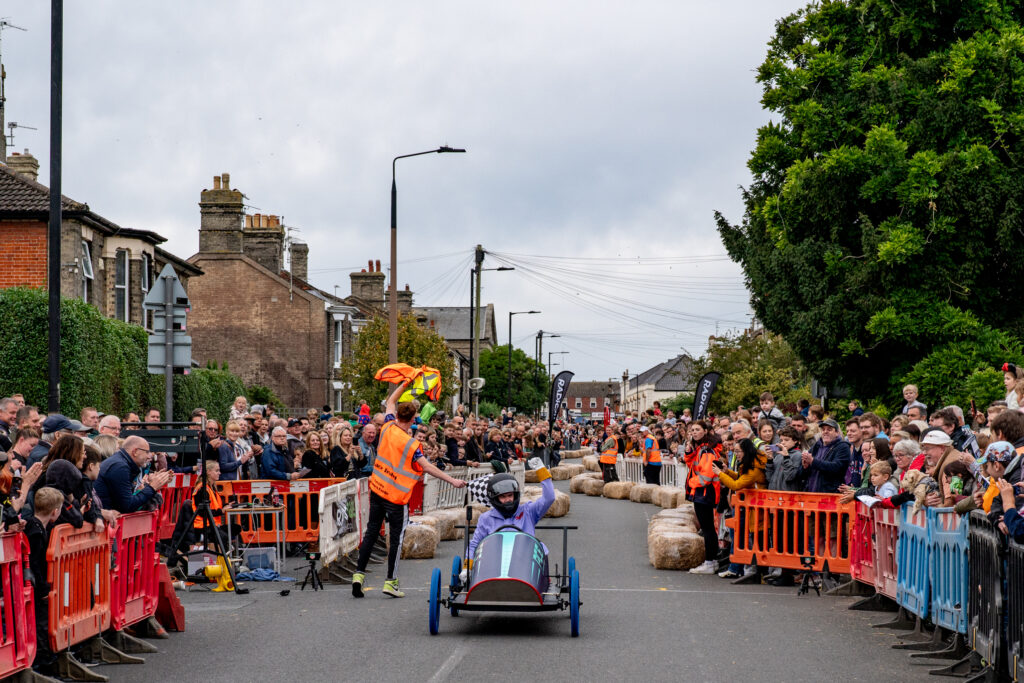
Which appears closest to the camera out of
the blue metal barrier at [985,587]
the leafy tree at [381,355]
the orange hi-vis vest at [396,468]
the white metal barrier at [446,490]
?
the blue metal barrier at [985,587]

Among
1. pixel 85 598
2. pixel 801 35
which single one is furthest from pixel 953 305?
pixel 85 598

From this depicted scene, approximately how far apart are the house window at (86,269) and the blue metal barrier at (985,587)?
83.9ft

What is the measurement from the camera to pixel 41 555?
319 inches

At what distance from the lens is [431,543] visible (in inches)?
644

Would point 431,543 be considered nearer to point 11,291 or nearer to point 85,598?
point 85,598

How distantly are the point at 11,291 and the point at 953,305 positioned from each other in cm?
1961

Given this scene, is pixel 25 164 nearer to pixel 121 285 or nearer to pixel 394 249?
pixel 121 285

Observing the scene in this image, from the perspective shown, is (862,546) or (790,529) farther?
(790,529)

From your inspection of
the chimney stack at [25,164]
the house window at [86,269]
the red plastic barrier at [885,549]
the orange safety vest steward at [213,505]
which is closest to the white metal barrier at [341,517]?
the orange safety vest steward at [213,505]

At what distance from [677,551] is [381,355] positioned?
34.6m

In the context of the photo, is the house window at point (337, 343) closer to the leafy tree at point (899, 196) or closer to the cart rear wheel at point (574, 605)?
the leafy tree at point (899, 196)

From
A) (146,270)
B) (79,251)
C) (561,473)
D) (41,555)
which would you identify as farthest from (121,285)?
(41,555)

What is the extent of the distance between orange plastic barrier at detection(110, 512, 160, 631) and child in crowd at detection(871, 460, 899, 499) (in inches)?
269

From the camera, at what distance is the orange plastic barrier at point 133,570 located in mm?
9406
